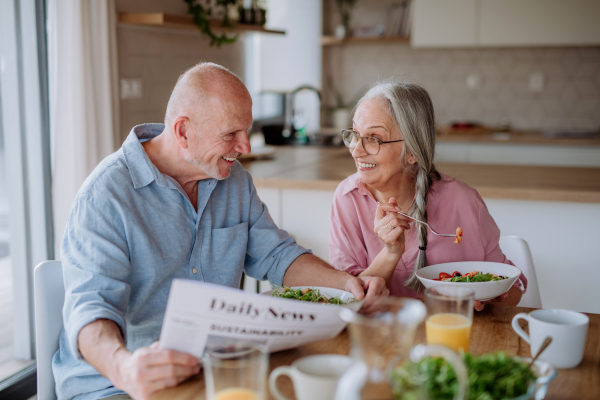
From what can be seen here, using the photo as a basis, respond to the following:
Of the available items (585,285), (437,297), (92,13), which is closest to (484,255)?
(437,297)

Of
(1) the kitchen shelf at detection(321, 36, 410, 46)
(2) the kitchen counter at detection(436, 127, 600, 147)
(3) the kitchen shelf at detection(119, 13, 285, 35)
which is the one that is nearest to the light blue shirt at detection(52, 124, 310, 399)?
(3) the kitchen shelf at detection(119, 13, 285, 35)

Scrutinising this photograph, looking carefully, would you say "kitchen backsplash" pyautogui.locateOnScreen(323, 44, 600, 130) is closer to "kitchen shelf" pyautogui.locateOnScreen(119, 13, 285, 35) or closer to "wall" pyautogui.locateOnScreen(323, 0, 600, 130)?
"wall" pyautogui.locateOnScreen(323, 0, 600, 130)

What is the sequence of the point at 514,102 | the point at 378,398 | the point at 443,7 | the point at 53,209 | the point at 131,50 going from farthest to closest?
the point at 514,102, the point at 443,7, the point at 131,50, the point at 53,209, the point at 378,398

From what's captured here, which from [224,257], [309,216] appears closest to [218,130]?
[224,257]

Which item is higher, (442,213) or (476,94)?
(476,94)

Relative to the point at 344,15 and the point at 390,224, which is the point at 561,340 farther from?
the point at 344,15

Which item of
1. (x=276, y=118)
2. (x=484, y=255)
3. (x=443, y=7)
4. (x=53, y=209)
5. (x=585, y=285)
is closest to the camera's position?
(x=484, y=255)

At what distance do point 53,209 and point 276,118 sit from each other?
3.08 meters

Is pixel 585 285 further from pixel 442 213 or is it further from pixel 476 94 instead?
pixel 476 94

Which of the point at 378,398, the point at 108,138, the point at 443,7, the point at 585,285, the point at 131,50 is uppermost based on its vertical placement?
the point at 443,7

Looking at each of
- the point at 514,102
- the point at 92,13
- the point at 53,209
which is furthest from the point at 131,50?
the point at 514,102

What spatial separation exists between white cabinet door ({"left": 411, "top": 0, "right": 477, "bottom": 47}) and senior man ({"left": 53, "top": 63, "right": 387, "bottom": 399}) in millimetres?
3226

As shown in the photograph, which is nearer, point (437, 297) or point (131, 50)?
point (437, 297)

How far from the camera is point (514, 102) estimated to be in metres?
4.88
